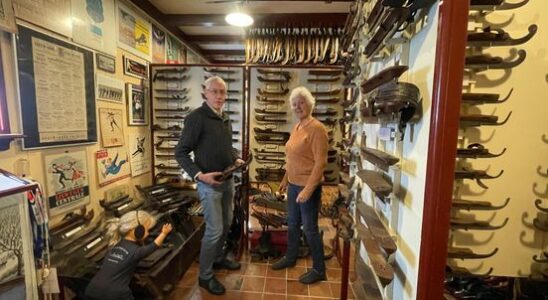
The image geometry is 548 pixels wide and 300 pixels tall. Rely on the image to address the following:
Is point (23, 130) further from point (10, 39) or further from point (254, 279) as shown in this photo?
point (254, 279)

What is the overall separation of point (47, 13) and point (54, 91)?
1.61 ft

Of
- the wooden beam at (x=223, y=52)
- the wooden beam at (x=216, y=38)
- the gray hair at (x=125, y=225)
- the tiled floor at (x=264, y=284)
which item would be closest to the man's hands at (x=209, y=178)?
the gray hair at (x=125, y=225)

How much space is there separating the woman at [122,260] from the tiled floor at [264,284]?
52 cm

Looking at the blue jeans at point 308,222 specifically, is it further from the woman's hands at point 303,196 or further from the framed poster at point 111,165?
the framed poster at point 111,165

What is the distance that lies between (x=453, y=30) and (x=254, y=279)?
7.10 ft

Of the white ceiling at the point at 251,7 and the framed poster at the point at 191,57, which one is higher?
the white ceiling at the point at 251,7

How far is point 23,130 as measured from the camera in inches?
64.8

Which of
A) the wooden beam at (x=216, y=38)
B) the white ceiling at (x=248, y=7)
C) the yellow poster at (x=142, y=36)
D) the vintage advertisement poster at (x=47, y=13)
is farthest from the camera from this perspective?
the wooden beam at (x=216, y=38)

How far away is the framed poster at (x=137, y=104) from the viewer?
2789mm

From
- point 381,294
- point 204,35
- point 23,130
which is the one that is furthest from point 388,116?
point 204,35

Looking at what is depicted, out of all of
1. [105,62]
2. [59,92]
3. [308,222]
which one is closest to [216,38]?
[105,62]

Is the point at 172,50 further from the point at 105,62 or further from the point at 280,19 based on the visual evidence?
the point at 105,62

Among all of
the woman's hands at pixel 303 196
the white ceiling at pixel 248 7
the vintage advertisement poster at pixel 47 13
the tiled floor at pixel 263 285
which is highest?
the white ceiling at pixel 248 7

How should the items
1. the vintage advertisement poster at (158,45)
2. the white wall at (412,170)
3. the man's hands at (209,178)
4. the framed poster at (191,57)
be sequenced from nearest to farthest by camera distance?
the white wall at (412,170) → the man's hands at (209,178) → the vintage advertisement poster at (158,45) → the framed poster at (191,57)
